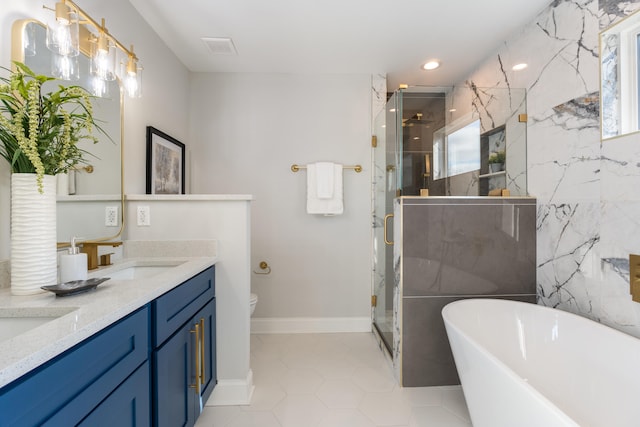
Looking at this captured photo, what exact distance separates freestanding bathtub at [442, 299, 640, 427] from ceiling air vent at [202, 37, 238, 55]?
2393 millimetres

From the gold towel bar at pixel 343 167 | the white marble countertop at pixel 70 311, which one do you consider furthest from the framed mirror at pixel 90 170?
the gold towel bar at pixel 343 167

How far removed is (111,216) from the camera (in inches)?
65.4

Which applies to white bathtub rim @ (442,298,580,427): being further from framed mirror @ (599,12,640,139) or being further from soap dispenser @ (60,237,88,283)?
soap dispenser @ (60,237,88,283)

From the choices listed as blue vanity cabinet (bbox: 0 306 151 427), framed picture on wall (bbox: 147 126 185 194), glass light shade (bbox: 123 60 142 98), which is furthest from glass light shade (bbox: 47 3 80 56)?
blue vanity cabinet (bbox: 0 306 151 427)

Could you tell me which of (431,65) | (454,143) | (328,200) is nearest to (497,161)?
(454,143)

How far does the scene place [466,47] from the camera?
7.75 feet

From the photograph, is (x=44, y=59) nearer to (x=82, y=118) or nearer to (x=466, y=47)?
(x=82, y=118)

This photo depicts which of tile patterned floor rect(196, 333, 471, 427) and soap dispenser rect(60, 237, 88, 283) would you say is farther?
tile patterned floor rect(196, 333, 471, 427)

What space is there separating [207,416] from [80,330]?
1.28 meters

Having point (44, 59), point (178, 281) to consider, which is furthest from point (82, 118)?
point (178, 281)

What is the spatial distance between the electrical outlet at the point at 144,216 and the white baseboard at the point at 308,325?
1439 mm

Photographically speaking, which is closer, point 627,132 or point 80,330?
point 80,330

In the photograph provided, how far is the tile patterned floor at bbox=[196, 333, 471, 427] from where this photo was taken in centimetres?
164

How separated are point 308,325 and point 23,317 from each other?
2208 mm
